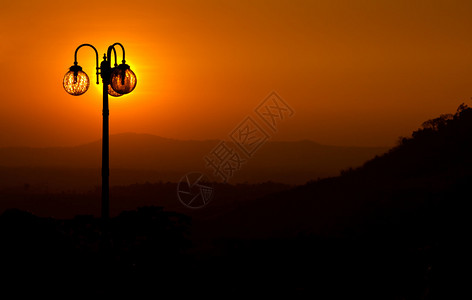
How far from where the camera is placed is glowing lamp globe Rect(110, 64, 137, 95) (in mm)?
12312

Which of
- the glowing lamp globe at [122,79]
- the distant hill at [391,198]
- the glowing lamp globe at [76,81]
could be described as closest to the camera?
the glowing lamp globe at [122,79]

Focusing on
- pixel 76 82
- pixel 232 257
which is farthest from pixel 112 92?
pixel 232 257

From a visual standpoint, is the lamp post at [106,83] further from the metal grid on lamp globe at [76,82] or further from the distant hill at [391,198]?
the distant hill at [391,198]

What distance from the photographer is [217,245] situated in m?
16.1

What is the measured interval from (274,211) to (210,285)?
17591 millimetres

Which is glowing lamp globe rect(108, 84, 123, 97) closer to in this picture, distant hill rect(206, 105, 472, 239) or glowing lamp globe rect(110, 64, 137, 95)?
glowing lamp globe rect(110, 64, 137, 95)

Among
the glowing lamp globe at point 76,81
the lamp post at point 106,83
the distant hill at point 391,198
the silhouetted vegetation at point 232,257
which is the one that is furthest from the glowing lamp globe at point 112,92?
the distant hill at point 391,198

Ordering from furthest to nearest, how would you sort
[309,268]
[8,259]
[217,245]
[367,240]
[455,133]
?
[455,133]
[217,245]
[367,240]
[309,268]
[8,259]

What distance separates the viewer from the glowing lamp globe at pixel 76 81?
1249cm

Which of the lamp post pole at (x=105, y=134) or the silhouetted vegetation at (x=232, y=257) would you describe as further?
the lamp post pole at (x=105, y=134)

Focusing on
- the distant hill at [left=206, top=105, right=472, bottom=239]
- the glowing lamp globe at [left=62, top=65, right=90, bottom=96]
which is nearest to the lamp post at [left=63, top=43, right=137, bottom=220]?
the glowing lamp globe at [left=62, top=65, right=90, bottom=96]

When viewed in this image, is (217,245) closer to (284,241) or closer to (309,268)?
(284,241)

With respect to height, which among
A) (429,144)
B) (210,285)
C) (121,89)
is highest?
(429,144)

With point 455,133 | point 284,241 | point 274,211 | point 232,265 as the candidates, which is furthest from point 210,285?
point 455,133
